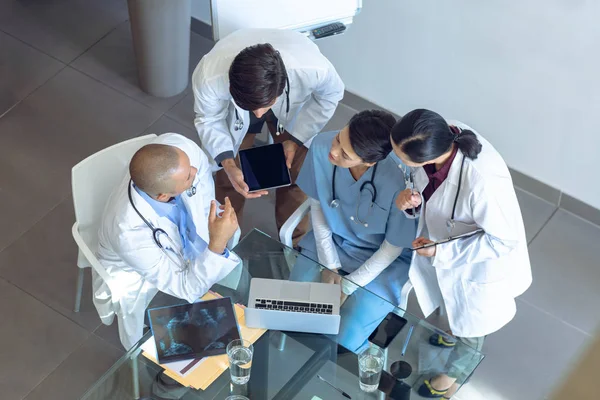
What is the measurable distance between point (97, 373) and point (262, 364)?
108 cm

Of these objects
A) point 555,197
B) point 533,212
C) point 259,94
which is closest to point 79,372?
point 259,94

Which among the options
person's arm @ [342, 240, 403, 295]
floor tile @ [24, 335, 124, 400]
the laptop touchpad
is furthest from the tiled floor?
the laptop touchpad

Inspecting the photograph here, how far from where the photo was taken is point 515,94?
3.46 meters

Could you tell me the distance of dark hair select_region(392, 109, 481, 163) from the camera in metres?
2.14

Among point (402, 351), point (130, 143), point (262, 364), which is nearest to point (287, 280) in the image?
point (262, 364)

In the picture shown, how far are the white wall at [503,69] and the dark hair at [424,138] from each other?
126 cm

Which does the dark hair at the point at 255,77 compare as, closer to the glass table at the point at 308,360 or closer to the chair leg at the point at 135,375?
the glass table at the point at 308,360

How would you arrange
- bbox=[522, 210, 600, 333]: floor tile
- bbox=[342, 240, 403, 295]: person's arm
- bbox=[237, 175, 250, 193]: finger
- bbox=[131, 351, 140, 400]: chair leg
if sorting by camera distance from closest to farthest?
bbox=[131, 351, 140, 400]: chair leg → bbox=[342, 240, 403, 295]: person's arm → bbox=[237, 175, 250, 193]: finger → bbox=[522, 210, 600, 333]: floor tile

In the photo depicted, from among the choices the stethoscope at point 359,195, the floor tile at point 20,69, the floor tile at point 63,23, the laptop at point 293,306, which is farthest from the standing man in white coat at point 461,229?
the floor tile at point 63,23

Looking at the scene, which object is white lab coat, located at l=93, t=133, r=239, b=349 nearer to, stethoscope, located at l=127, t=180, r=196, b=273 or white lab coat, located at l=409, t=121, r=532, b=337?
stethoscope, located at l=127, t=180, r=196, b=273

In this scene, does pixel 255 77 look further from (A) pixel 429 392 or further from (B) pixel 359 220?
(A) pixel 429 392

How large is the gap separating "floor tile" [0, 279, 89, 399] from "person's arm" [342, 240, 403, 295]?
1295mm

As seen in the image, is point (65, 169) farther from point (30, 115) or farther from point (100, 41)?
point (100, 41)

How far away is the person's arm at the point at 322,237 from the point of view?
8.71 ft
